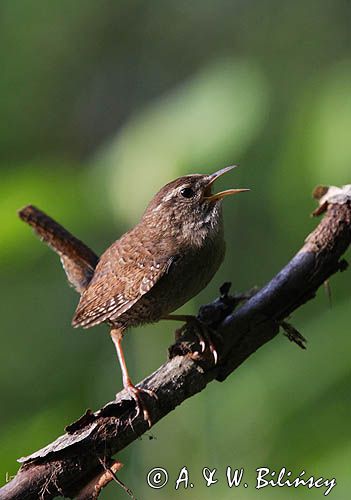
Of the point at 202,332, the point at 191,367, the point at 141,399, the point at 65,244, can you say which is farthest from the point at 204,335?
the point at 65,244

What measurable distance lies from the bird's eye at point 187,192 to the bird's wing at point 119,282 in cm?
25

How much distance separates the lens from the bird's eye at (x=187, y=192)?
9.10 feet

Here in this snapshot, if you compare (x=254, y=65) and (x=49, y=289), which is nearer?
(x=254, y=65)

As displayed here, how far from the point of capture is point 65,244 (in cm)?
300

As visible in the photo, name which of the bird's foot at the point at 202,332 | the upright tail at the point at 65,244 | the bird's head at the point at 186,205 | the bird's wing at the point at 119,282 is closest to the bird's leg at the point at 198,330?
the bird's foot at the point at 202,332

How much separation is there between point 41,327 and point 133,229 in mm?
1005

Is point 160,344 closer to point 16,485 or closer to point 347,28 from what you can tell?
point 16,485

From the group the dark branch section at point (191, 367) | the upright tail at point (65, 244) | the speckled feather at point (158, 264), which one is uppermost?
the upright tail at point (65, 244)

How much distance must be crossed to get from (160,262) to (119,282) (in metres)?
0.19

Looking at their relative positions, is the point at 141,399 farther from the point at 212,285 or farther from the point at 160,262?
the point at 212,285

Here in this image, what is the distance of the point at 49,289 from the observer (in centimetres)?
388

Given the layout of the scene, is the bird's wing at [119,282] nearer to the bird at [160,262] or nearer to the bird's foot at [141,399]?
the bird at [160,262]

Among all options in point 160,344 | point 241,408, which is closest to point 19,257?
point 160,344

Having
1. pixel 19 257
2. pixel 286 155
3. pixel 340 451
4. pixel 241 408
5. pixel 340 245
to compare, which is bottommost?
pixel 340 451
